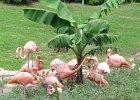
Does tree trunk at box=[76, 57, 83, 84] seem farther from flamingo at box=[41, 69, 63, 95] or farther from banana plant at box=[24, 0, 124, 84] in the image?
flamingo at box=[41, 69, 63, 95]

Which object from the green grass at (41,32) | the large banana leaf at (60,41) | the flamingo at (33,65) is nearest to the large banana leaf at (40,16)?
the large banana leaf at (60,41)

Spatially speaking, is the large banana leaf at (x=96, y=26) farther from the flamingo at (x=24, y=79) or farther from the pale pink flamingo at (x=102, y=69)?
the flamingo at (x=24, y=79)

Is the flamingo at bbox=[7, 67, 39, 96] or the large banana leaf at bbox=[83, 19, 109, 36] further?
the large banana leaf at bbox=[83, 19, 109, 36]

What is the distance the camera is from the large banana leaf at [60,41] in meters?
6.82

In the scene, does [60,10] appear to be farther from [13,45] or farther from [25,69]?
[13,45]

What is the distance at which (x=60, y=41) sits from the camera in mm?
6852

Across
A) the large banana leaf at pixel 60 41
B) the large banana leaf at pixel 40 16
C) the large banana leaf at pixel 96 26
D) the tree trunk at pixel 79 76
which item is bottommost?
the tree trunk at pixel 79 76

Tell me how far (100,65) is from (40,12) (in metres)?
1.33

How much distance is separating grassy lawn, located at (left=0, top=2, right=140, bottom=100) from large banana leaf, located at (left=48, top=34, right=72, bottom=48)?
0.68 meters

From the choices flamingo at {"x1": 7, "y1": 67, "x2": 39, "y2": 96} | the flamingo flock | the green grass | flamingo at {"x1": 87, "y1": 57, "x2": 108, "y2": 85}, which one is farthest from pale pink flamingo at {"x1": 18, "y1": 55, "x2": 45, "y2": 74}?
the green grass

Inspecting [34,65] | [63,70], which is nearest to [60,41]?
[63,70]

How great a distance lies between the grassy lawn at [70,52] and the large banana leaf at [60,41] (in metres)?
0.68

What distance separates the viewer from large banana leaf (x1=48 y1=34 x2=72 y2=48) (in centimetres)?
682

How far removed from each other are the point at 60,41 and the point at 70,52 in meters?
3.70
